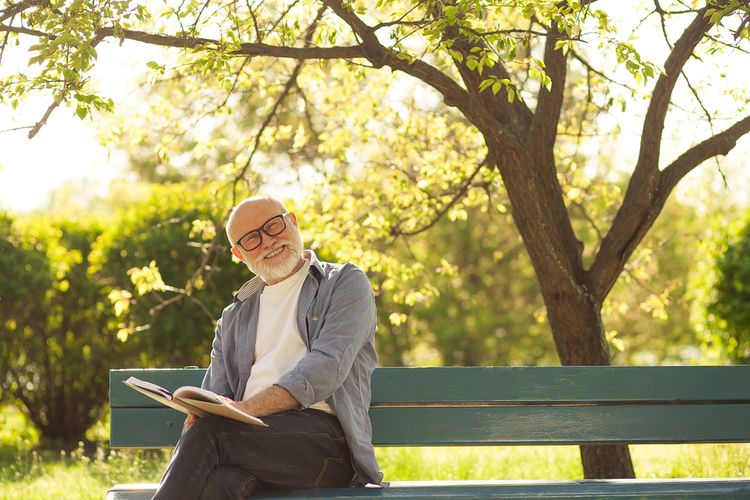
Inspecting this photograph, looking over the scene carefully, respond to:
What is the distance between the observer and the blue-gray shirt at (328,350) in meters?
3.64

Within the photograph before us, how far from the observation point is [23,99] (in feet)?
14.1

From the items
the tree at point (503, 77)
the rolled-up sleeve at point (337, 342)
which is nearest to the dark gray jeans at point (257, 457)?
the rolled-up sleeve at point (337, 342)

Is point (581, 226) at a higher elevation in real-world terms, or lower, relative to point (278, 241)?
higher

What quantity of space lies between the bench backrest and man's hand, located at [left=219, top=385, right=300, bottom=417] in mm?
631

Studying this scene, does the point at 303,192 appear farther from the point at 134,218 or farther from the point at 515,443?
the point at 515,443

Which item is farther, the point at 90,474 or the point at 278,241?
the point at 90,474

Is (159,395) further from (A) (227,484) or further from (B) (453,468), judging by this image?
(B) (453,468)

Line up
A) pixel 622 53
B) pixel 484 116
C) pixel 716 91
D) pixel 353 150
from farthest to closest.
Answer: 1. pixel 353 150
2. pixel 716 91
3. pixel 484 116
4. pixel 622 53

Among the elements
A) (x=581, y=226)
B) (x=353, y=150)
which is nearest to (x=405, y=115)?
(x=353, y=150)

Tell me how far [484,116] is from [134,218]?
4.98m

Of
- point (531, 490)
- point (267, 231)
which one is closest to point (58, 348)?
point (267, 231)

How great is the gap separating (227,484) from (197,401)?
1.06 feet

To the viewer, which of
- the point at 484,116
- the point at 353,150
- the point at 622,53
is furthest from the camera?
the point at 353,150

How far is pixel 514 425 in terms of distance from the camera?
4.16 meters
